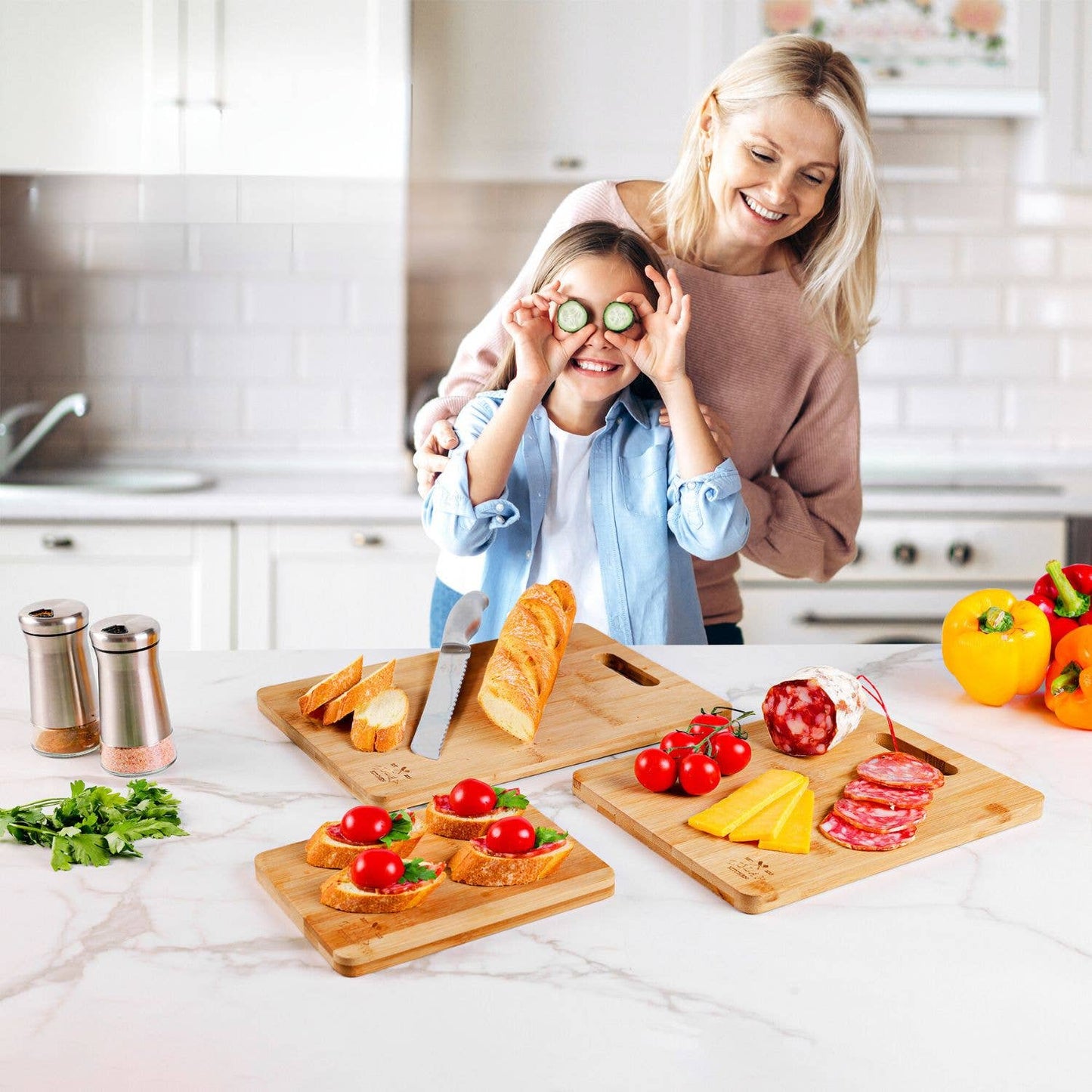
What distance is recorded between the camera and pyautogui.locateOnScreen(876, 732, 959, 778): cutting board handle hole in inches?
50.8

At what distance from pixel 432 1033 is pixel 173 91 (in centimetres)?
270

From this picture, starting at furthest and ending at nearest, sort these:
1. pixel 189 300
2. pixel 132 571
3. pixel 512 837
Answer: pixel 189 300, pixel 132 571, pixel 512 837

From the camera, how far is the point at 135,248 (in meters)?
3.47

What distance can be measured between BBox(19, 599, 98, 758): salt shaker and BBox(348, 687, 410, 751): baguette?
0.93 ft

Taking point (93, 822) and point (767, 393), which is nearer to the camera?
point (93, 822)

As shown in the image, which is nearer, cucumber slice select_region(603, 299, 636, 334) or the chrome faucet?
cucumber slice select_region(603, 299, 636, 334)

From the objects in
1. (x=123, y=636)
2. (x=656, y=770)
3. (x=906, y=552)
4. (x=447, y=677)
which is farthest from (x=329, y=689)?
(x=906, y=552)

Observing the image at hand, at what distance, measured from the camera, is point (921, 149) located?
11.6 ft

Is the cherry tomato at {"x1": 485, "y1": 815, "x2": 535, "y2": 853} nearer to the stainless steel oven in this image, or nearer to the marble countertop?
the marble countertop

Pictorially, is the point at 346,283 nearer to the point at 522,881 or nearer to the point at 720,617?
the point at 720,617

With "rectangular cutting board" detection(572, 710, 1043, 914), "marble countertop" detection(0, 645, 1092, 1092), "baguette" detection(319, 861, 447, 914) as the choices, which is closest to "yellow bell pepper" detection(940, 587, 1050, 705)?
"rectangular cutting board" detection(572, 710, 1043, 914)

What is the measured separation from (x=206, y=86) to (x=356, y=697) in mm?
2156

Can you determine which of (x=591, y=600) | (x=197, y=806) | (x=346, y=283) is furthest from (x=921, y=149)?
(x=197, y=806)

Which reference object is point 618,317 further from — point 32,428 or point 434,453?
point 32,428
